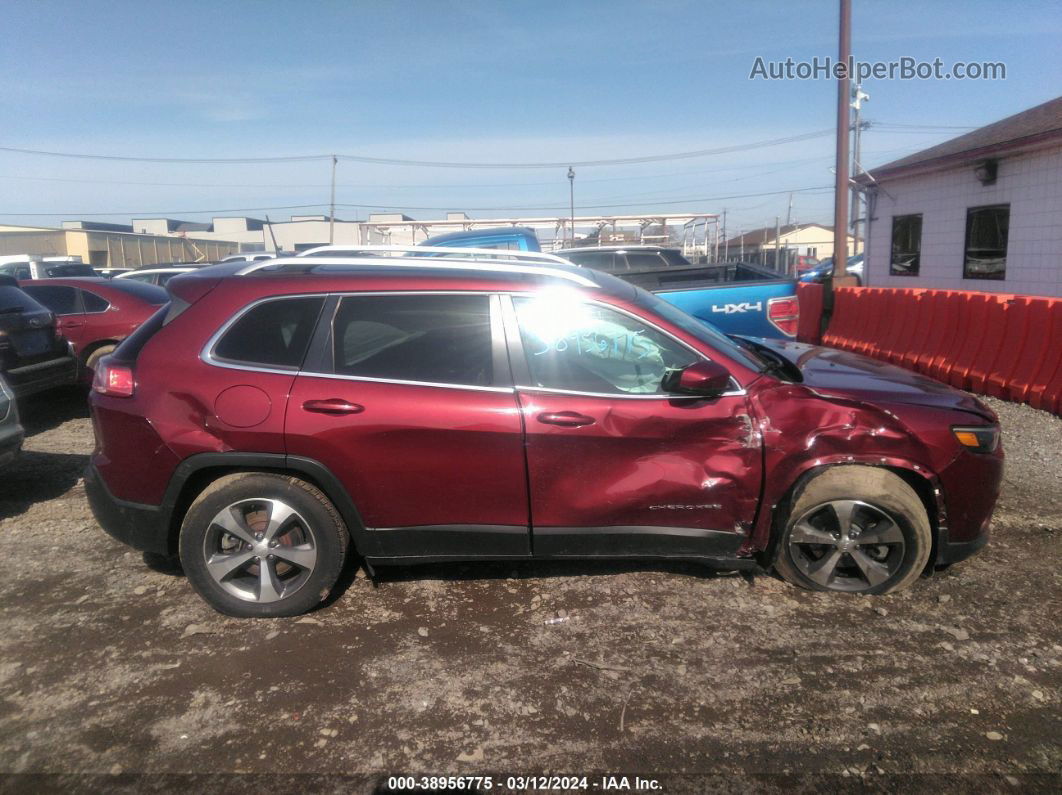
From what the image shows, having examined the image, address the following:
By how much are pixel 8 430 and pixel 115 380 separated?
7.89 ft

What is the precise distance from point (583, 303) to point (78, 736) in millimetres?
2767

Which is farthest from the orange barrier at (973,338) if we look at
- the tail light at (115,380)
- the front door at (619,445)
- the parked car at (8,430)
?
Answer: the parked car at (8,430)

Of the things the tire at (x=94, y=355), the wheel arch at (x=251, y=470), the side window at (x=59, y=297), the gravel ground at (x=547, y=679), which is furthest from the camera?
the side window at (x=59, y=297)

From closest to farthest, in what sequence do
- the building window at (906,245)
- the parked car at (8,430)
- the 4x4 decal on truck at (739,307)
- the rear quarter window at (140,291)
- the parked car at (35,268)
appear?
the parked car at (8,430)
the 4x4 decal on truck at (739,307)
the rear quarter window at (140,291)
the building window at (906,245)
the parked car at (35,268)

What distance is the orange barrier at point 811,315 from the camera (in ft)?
41.8

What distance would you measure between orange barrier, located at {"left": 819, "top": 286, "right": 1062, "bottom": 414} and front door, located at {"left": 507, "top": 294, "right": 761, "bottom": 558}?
208 inches

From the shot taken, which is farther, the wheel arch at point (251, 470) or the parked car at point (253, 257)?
the parked car at point (253, 257)

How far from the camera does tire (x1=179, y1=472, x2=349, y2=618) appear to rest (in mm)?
3664

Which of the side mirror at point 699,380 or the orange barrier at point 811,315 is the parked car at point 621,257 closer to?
the orange barrier at point 811,315

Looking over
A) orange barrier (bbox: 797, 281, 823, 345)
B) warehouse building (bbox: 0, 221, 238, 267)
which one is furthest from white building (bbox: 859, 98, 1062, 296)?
warehouse building (bbox: 0, 221, 238, 267)

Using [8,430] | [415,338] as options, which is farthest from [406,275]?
[8,430]

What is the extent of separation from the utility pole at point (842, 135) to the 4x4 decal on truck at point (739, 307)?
520 cm

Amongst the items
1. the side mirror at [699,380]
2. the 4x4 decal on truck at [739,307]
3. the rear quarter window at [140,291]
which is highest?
the rear quarter window at [140,291]

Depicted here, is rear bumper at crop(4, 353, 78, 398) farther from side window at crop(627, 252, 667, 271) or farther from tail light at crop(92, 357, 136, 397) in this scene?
side window at crop(627, 252, 667, 271)
